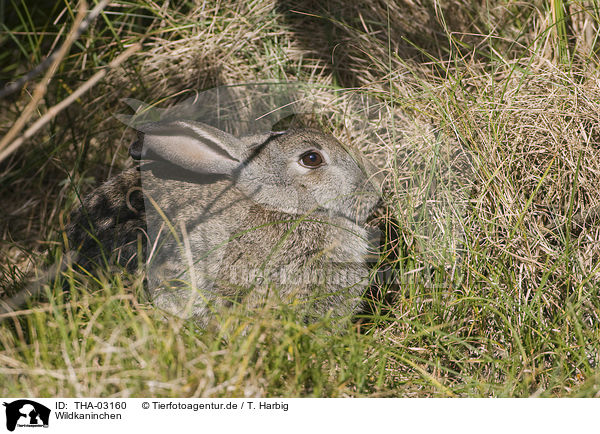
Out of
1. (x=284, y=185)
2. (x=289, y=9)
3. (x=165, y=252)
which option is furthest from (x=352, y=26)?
(x=165, y=252)

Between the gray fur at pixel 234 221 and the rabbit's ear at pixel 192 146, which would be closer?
the gray fur at pixel 234 221

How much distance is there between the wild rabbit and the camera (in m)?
3.70

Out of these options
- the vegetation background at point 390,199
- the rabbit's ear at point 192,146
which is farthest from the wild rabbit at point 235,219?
the vegetation background at point 390,199

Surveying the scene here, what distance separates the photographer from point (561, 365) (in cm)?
310

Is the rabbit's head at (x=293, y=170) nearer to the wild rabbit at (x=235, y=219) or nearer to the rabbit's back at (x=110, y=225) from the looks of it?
the wild rabbit at (x=235, y=219)

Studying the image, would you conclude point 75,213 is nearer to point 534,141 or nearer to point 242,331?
point 242,331

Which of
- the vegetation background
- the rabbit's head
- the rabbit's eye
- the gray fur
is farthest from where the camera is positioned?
the rabbit's eye

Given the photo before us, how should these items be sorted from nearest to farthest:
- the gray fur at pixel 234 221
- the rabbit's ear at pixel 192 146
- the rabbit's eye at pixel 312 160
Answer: the gray fur at pixel 234 221 → the rabbit's ear at pixel 192 146 → the rabbit's eye at pixel 312 160

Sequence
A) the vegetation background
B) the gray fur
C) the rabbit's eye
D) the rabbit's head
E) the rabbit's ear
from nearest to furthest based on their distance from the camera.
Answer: the vegetation background
the gray fur
the rabbit's ear
the rabbit's head
the rabbit's eye

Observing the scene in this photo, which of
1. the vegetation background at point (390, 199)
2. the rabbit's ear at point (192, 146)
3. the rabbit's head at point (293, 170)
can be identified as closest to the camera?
the vegetation background at point (390, 199)

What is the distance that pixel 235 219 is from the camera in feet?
13.2

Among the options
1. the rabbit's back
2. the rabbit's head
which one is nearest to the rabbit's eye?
the rabbit's head

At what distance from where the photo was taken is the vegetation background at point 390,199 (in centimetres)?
291

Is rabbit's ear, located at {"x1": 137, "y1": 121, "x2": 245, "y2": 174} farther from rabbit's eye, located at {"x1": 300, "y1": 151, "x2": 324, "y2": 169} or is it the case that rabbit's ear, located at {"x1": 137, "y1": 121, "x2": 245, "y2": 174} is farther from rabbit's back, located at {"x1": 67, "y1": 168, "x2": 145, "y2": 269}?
rabbit's eye, located at {"x1": 300, "y1": 151, "x2": 324, "y2": 169}
